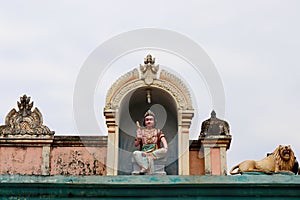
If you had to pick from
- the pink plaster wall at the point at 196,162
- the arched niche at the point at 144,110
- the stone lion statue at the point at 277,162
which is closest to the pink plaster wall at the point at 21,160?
the arched niche at the point at 144,110

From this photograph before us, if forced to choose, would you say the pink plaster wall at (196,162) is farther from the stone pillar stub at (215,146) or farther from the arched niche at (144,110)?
the arched niche at (144,110)

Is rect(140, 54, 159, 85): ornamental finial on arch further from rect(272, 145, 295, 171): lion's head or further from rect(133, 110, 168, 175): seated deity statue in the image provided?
rect(272, 145, 295, 171): lion's head

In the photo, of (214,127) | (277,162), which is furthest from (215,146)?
(277,162)

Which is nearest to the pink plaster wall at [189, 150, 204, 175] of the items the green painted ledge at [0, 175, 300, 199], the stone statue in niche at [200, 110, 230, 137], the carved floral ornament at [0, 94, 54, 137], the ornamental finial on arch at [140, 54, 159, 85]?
the stone statue in niche at [200, 110, 230, 137]

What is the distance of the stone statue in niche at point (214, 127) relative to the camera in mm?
11640

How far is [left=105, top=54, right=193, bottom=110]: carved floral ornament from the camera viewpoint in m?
11.6

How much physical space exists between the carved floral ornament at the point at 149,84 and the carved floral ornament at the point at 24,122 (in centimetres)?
160

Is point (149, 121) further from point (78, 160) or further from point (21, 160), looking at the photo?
point (21, 160)

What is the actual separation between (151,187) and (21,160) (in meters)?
6.42

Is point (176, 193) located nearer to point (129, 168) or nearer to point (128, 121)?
point (129, 168)

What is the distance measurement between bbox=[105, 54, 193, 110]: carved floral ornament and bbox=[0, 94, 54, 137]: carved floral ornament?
5.24 ft

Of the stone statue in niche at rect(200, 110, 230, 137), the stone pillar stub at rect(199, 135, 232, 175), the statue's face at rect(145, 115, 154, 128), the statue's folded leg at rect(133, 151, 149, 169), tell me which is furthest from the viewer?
the stone statue in niche at rect(200, 110, 230, 137)

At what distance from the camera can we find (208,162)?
11438mm

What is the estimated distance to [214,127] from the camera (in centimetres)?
1173
